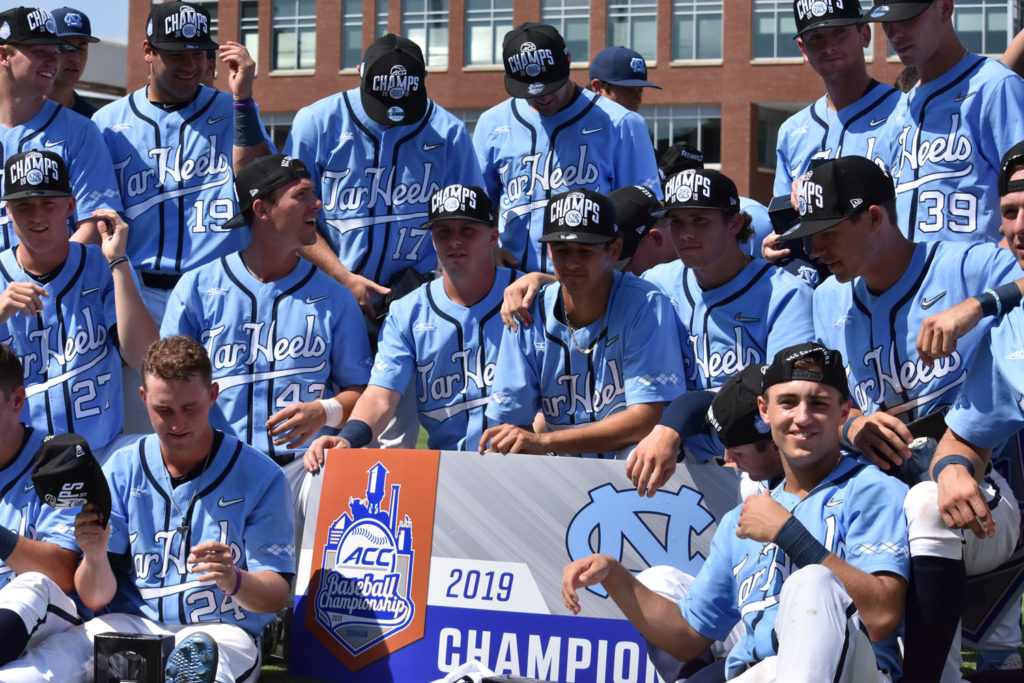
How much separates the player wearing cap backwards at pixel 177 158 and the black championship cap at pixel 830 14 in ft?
9.82

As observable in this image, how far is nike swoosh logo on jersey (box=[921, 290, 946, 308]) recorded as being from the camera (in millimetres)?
5077

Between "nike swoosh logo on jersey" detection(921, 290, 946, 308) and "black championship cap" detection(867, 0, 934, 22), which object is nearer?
"nike swoosh logo on jersey" detection(921, 290, 946, 308)

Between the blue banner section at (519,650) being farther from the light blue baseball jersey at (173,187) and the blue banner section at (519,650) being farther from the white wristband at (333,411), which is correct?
the light blue baseball jersey at (173,187)

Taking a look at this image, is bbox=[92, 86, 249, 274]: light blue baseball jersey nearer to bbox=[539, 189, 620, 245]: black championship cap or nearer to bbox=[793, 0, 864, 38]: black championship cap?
bbox=[539, 189, 620, 245]: black championship cap

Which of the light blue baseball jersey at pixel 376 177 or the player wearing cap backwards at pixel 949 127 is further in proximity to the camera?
the light blue baseball jersey at pixel 376 177

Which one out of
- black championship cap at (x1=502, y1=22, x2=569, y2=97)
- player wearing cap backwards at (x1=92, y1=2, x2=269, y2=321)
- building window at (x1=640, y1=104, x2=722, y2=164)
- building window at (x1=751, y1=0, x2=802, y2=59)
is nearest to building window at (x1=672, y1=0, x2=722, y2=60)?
building window at (x1=751, y1=0, x2=802, y2=59)

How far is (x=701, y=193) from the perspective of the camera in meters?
5.81

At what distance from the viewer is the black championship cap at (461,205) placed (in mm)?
6320

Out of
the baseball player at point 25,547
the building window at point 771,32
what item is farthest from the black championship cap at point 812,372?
the building window at point 771,32

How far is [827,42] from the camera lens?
21.4 feet

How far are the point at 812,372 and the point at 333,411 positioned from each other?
2.63 meters

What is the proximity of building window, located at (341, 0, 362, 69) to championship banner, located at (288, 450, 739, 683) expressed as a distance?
138 feet

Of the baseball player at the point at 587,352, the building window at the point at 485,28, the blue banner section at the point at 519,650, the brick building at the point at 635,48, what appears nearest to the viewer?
the blue banner section at the point at 519,650

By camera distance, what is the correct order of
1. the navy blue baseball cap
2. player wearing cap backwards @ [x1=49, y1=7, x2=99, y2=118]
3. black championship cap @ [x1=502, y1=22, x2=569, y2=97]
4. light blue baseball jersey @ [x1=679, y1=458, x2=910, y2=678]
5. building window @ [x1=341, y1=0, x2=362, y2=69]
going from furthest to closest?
building window @ [x1=341, y1=0, x2=362, y2=69] → the navy blue baseball cap → player wearing cap backwards @ [x1=49, y1=7, x2=99, y2=118] → black championship cap @ [x1=502, y1=22, x2=569, y2=97] → light blue baseball jersey @ [x1=679, y1=458, x2=910, y2=678]
